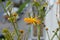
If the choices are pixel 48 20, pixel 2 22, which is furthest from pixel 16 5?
pixel 48 20

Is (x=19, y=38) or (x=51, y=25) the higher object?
(x=19, y=38)

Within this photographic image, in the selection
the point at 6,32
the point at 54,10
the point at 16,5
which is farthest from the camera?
the point at 16,5

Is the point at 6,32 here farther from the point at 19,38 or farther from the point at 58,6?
the point at 58,6

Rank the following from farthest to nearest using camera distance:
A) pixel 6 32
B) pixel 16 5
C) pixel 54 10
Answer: pixel 16 5
pixel 54 10
pixel 6 32

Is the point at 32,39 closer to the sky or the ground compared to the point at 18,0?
closer to the ground

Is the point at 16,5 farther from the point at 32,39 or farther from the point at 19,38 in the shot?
the point at 19,38

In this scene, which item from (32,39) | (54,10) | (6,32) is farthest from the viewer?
(32,39)

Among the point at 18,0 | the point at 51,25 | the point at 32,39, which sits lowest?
the point at 32,39

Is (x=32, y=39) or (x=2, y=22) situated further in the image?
(x=2, y=22)

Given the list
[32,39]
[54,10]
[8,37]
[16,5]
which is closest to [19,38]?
[8,37]
